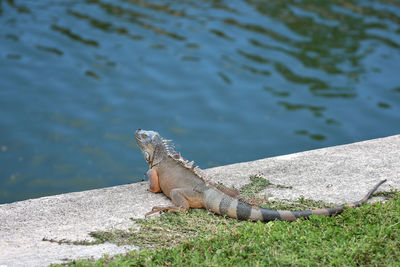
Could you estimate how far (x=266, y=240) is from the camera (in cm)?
381

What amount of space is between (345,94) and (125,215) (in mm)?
7322

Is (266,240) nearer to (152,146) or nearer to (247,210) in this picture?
(247,210)

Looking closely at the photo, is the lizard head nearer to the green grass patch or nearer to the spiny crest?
the spiny crest

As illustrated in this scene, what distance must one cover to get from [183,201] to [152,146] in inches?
29.8

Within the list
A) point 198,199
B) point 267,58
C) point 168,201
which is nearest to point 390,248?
point 198,199

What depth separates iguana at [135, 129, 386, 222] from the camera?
422cm

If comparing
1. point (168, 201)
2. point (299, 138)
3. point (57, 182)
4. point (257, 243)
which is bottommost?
point (57, 182)

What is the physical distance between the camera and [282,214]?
418 centimetres

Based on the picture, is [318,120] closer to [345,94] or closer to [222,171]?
[345,94]

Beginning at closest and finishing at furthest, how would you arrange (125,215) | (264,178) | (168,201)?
1. (125,215)
2. (168,201)
3. (264,178)

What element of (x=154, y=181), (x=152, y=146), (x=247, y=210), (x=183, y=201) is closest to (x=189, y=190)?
(x=183, y=201)

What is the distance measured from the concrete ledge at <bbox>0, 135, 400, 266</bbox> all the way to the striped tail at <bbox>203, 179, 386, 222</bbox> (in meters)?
0.41

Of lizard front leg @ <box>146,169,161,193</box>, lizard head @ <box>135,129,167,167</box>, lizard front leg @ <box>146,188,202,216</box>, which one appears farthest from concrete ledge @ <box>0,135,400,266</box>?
lizard head @ <box>135,129,167,167</box>

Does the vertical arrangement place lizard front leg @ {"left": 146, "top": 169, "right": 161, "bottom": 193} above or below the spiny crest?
below
